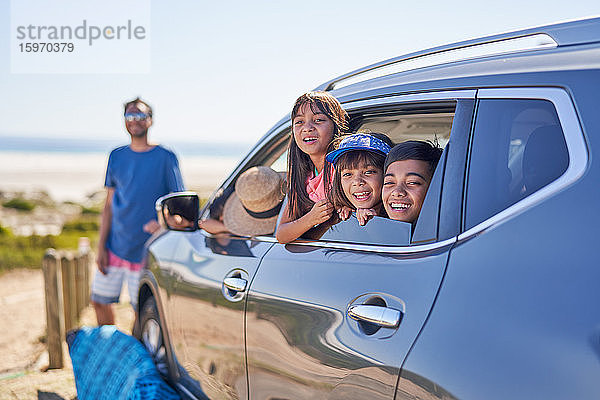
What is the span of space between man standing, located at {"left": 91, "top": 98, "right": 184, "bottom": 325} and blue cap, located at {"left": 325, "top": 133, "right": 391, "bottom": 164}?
2800 mm

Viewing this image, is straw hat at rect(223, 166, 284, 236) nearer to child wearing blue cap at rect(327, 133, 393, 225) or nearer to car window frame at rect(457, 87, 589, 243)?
child wearing blue cap at rect(327, 133, 393, 225)

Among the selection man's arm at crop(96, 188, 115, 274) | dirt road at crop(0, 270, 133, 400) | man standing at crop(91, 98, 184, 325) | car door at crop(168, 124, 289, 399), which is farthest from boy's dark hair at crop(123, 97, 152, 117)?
dirt road at crop(0, 270, 133, 400)

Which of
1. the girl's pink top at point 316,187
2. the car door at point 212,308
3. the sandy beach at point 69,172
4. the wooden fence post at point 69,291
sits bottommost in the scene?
the sandy beach at point 69,172

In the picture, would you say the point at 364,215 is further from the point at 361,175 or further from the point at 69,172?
the point at 69,172

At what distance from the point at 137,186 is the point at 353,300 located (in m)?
3.32

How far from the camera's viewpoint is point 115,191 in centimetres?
518

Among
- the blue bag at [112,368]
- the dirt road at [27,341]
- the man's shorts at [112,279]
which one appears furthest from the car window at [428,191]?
the dirt road at [27,341]

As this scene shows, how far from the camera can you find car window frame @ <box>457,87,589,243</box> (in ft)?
5.12

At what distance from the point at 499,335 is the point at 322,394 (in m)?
0.75

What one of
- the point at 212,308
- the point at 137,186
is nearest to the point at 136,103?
the point at 137,186

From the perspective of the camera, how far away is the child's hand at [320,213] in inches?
97.0

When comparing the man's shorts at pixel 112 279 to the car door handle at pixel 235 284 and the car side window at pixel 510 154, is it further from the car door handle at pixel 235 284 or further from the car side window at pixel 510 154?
the car side window at pixel 510 154

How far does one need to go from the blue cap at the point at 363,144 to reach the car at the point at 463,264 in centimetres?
12

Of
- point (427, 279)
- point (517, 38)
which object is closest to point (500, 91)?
point (517, 38)
